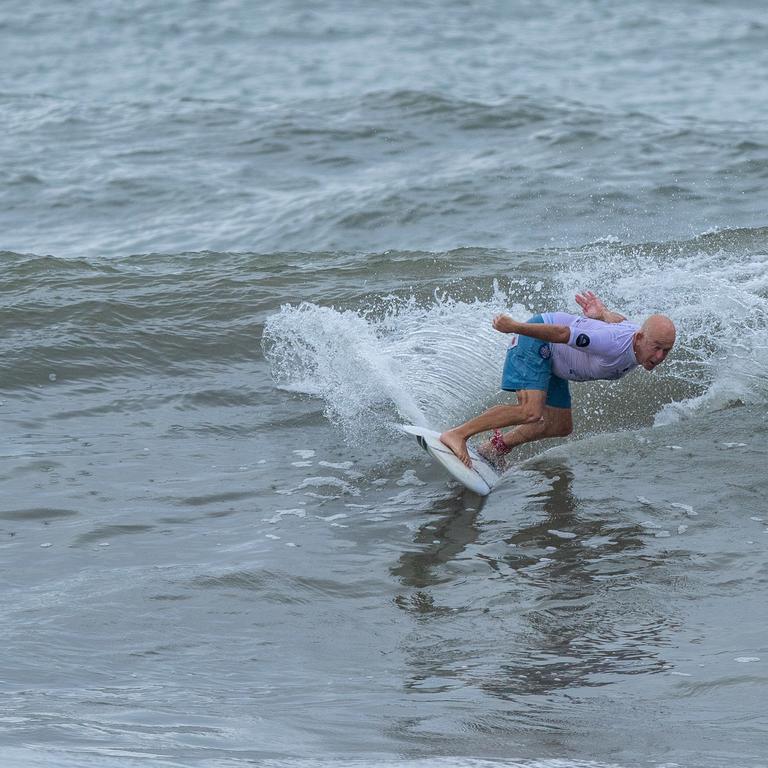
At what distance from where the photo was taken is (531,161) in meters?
17.8

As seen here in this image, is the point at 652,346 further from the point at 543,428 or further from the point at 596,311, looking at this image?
the point at 543,428

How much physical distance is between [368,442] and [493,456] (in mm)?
1179

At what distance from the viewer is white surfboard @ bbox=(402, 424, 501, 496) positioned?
8039mm

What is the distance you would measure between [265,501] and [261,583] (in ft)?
4.63

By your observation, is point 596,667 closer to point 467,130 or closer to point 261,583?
point 261,583

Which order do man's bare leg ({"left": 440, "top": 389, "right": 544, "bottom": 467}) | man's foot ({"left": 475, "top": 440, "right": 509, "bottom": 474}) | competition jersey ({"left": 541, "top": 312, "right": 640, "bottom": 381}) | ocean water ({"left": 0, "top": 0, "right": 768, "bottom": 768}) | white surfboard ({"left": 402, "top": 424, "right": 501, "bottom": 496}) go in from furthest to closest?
man's foot ({"left": 475, "top": 440, "right": 509, "bottom": 474})
man's bare leg ({"left": 440, "top": 389, "right": 544, "bottom": 467})
white surfboard ({"left": 402, "top": 424, "right": 501, "bottom": 496})
competition jersey ({"left": 541, "top": 312, "right": 640, "bottom": 381})
ocean water ({"left": 0, "top": 0, "right": 768, "bottom": 768})

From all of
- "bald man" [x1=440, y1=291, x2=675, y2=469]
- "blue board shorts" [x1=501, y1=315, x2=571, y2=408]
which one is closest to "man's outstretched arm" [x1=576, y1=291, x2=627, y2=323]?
"bald man" [x1=440, y1=291, x2=675, y2=469]

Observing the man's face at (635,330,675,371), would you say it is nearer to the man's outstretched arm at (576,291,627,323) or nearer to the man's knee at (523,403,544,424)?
the man's outstretched arm at (576,291,627,323)

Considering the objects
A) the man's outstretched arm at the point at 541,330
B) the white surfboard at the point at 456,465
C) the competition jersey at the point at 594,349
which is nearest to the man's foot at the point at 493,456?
the white surfboard at the point at 456,465

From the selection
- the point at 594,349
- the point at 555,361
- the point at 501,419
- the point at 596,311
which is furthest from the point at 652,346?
the point at 501,419

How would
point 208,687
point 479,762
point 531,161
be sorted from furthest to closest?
point 531,161 < point 208,687 < point 479,762

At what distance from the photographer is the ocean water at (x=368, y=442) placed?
5.33 meters

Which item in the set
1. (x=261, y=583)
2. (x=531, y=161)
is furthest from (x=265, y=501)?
(x=531, y=161)

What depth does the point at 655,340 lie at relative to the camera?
25.0 ft
